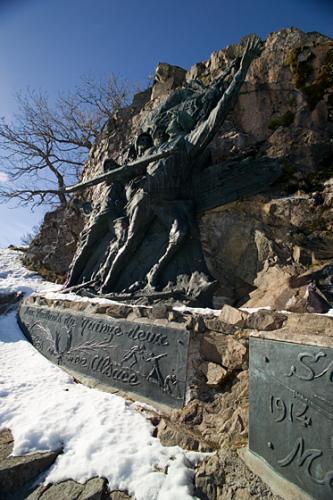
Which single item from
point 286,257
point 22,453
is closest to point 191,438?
point 22,453

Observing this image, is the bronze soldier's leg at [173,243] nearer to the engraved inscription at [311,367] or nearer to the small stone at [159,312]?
the small stone at [159,312]

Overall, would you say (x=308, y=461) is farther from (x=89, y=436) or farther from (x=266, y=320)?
(x=89, y=436)

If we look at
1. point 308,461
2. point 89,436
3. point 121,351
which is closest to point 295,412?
point 308,461

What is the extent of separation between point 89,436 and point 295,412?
156 centimetres

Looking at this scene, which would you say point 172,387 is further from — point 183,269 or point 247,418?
point 183,269

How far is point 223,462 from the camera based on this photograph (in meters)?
1.85

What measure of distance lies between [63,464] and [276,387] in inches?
61.8

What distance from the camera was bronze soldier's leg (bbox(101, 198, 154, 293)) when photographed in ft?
15.1

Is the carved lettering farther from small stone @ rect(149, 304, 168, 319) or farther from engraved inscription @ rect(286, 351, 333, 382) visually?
engraved inscription @ rect(286, 351, 333, 382)

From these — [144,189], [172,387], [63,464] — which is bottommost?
[63,464]

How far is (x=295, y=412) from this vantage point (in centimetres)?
166

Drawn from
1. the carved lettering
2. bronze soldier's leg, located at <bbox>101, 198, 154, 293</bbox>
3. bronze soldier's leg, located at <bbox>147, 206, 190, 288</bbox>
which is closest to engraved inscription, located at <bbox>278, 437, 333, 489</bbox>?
the carved lettering

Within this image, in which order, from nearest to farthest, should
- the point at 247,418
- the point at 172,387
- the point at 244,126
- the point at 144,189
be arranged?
the point at 247,418, the point at 172,387, the point at 144,189, the point at 244,126

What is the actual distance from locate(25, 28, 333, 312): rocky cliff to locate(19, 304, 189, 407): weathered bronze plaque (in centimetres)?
106
